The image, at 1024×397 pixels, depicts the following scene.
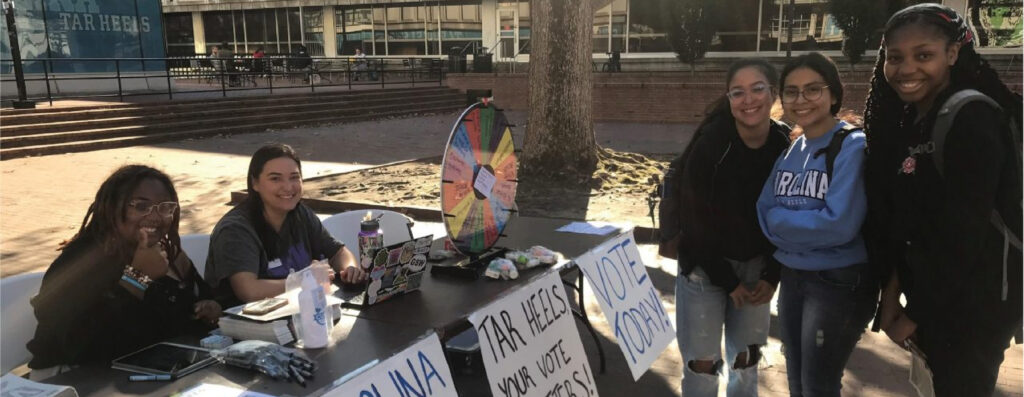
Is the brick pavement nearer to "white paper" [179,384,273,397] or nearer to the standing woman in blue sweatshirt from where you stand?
the standing woman in blue sweatshirt

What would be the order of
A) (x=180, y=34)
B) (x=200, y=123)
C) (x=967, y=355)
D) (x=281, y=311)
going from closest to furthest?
(x=967, y=355) → (x=281, y=311) → (x=200, y=123) → (x=180, y=34)

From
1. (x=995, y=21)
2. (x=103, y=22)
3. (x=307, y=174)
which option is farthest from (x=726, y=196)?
(x=995, y=21)

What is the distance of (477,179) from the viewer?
10.2ft

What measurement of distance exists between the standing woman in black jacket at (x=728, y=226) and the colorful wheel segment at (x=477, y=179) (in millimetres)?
891

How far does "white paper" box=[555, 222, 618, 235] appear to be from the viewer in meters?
3.96

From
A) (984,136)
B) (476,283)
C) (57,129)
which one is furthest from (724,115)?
(57,129)

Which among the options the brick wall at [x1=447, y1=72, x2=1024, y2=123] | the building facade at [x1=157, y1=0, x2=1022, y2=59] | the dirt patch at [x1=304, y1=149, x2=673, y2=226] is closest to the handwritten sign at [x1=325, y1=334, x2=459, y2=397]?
the dirt patch at [x1=304, y1=149, x2=673, y2=226]

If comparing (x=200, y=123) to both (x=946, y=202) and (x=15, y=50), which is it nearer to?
(x=15, y=50)

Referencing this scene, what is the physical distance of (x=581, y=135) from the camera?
362 inches

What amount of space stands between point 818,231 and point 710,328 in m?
0.74

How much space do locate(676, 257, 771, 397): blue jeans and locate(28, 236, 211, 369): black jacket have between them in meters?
1.92

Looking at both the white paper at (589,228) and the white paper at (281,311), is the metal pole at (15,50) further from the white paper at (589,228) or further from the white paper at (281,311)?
the white paper at (281,311)

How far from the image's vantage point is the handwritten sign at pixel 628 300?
3.36 meters

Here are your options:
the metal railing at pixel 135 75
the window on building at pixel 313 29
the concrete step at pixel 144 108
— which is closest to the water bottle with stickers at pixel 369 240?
the concrete step at pixel 144 108
